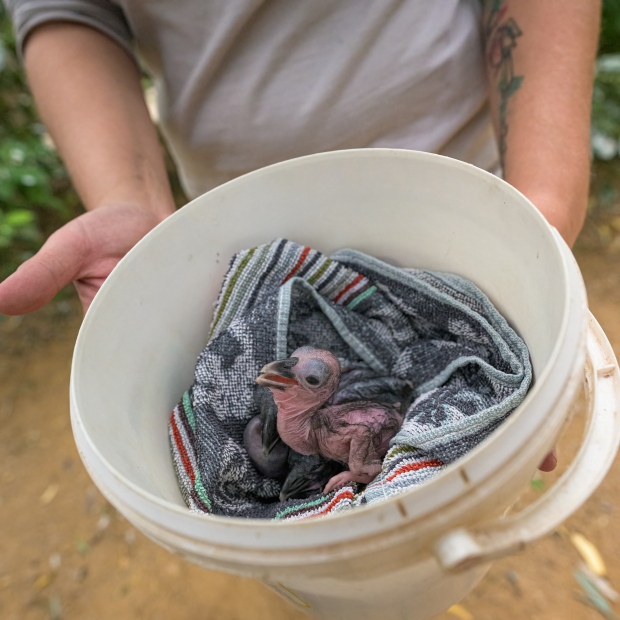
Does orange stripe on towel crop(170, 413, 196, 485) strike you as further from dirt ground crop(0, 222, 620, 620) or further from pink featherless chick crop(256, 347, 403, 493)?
dirt ground crop(0, 222, 620, 620)

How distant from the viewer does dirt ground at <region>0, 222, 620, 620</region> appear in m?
1.48

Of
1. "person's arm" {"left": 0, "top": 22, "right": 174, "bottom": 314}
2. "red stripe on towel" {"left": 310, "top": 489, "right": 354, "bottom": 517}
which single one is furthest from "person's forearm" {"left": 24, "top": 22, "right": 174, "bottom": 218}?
"red stripe on towel" {"left": 310, "top": 489, "right": 354, "bottom": 517}

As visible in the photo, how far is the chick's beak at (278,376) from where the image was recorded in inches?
35.7

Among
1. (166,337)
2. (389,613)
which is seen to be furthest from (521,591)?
(166,337)

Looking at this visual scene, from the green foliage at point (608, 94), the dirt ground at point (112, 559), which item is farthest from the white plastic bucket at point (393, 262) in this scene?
the green foliage at point (608, 94)

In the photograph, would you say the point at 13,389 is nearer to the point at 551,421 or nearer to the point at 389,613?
the point at 389,613

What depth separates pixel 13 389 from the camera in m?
2.18

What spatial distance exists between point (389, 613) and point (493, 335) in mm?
484

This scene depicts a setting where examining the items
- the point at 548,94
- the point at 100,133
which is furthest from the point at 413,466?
the point at 100,133

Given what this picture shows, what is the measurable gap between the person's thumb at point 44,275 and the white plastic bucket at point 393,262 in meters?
0.18

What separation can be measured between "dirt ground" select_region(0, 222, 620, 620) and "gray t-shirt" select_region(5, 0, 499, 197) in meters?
1.10

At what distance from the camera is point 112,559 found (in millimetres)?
1684

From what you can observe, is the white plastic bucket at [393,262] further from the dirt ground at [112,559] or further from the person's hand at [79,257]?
the dirt ground at [112,559]

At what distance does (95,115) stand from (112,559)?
4.14 ft
